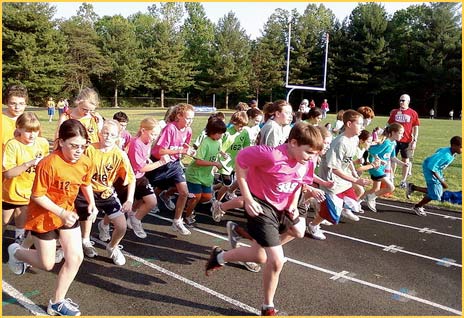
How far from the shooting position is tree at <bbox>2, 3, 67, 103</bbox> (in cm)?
4831

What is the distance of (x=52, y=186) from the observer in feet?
11.5

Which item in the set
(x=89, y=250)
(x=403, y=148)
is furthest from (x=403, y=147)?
(x=89, y=250)

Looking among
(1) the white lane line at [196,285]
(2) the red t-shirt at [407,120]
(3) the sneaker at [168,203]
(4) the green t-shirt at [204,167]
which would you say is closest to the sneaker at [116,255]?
(1) the white lane line at [196,285]

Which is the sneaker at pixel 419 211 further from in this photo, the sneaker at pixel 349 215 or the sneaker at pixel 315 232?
the sneaker at pixel 315 232

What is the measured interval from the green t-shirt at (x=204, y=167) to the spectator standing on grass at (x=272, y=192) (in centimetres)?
210

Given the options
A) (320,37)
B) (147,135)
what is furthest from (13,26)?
(147,135)

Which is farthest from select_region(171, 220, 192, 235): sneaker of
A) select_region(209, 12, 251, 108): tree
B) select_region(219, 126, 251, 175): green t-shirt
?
select_region(209, 12, 251, 108): tree

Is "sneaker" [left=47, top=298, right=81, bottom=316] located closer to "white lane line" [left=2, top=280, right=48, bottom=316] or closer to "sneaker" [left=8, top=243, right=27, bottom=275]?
"white lane line" [left=2, top=280, right=48, bottom=316]

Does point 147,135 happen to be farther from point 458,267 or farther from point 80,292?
point 458,267

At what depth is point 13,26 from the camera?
49000 mm

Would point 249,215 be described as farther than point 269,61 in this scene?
No

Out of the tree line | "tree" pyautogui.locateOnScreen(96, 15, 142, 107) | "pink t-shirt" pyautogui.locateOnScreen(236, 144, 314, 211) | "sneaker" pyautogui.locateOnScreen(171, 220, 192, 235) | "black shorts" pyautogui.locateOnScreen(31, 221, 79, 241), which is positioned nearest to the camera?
"black shorts" pyautogui.locateOnScreen(31, 221, 79, 241)

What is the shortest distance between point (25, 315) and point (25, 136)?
1.98 meters

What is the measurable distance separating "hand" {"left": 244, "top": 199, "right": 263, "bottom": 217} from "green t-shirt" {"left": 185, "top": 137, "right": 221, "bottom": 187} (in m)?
2.37
